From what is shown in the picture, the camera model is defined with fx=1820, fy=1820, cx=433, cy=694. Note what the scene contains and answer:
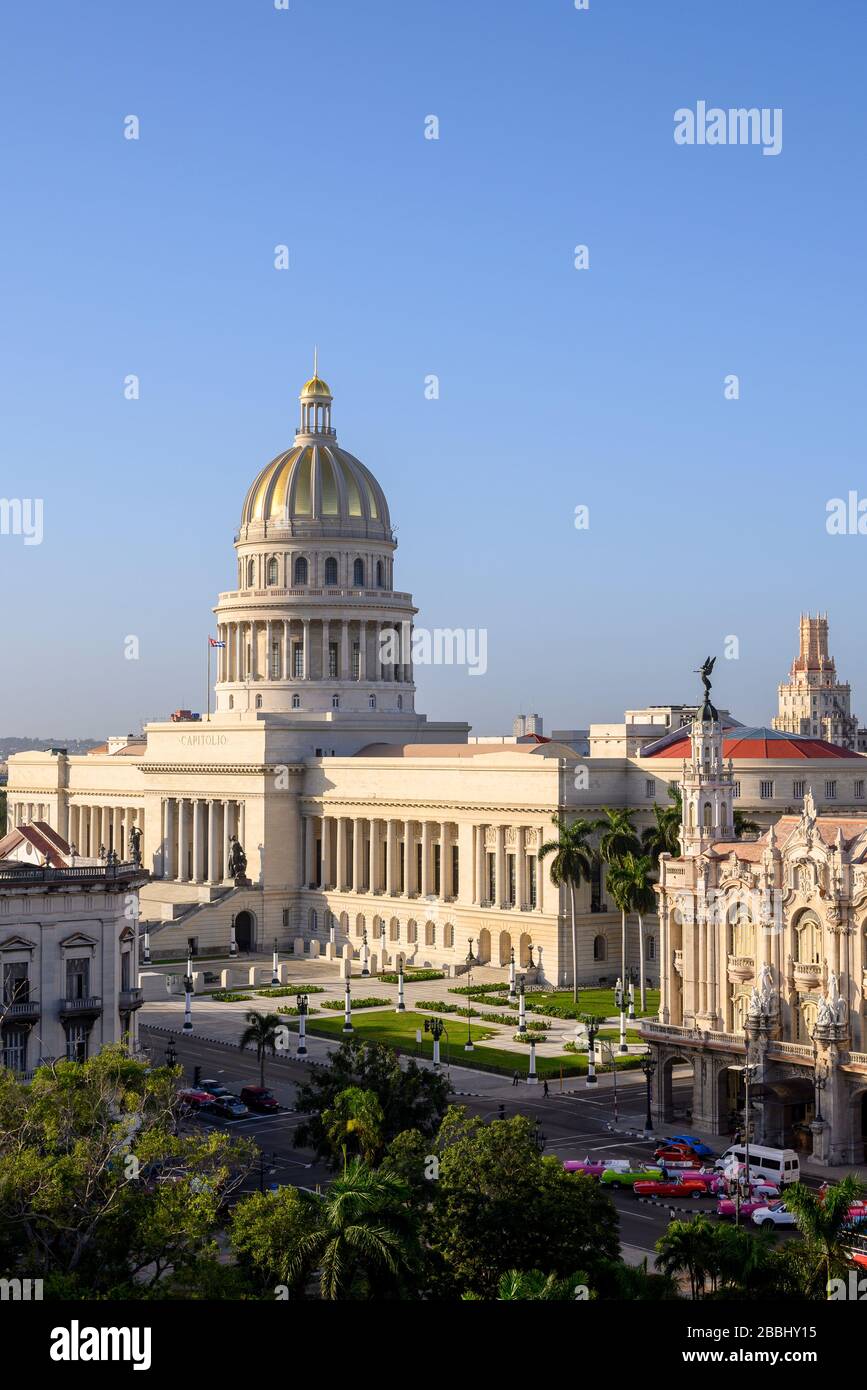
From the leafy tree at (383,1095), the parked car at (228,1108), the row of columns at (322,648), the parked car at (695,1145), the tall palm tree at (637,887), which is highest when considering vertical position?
the row of columns at (322,648)

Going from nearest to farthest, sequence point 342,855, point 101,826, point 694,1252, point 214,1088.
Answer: point 694,1252 → point 214,1088 → point 342,855 → point 101,826

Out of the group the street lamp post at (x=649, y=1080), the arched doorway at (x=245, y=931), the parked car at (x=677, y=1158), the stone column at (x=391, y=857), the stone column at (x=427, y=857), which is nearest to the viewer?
the parked car at (x=677, y=1158)

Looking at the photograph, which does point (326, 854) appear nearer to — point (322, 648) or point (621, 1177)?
point (322, 648)

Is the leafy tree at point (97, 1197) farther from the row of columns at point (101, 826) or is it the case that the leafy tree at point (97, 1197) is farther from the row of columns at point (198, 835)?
the row of columns at point (101, 826)

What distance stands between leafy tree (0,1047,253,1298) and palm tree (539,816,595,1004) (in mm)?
Answer: 69514

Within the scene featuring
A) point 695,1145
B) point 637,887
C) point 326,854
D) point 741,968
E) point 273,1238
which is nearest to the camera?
point 273,1238

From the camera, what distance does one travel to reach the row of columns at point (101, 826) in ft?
559

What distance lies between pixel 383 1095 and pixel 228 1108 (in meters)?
18.4

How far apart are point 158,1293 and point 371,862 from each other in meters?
102

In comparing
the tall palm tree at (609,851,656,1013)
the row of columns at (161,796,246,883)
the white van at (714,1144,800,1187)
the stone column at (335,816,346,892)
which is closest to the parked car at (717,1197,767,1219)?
the white van at (714,1144,800,1187)

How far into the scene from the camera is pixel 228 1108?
252ft

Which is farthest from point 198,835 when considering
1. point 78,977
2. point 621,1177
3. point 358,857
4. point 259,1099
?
point 621,1177

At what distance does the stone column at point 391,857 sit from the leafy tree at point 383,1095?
244 feet

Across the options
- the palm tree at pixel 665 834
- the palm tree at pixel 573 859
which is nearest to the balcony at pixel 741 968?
the palm tree at pixel 665 834
